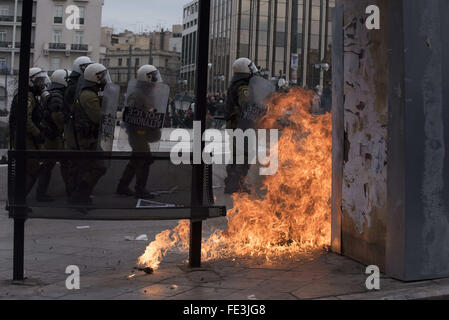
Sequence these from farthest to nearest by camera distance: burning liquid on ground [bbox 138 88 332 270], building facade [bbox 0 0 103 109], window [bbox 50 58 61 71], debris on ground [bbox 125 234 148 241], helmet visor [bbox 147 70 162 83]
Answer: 1. window [bbox 50 58 61 71]
2. building facade [bbox 0 0 103 109]
3. helmet visor [bbox 147 70 162 83]
4. debris on ground [bbox 125 234 148 241]
5. burning liquid on ground [bbox 138 88 332 270]

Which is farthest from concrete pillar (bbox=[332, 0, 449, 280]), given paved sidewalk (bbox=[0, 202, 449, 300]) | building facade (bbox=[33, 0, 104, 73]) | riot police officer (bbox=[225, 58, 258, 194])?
building facade (bbox=[33, 0, 104, 73])

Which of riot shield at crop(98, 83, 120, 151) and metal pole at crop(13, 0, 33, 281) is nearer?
metal pole at crop(13, 0, 33, 281)

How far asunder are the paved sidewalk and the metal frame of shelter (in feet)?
1.12

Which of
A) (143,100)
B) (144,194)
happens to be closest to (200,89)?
(144,194)

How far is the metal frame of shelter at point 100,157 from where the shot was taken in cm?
535

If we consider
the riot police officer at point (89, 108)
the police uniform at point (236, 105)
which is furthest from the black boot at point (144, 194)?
the police uniform at point (236, 105)

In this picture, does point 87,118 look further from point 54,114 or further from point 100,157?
point 100,157

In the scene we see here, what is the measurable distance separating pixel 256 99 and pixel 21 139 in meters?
6.05

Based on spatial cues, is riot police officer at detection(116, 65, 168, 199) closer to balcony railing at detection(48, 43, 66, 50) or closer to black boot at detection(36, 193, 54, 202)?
black boot at detection(36, 193, 54, 202)

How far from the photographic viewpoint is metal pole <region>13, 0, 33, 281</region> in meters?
5.29

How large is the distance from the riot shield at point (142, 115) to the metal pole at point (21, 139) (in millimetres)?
3716

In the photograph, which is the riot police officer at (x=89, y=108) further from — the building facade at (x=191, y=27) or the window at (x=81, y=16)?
the window at (x=81, y=16)
